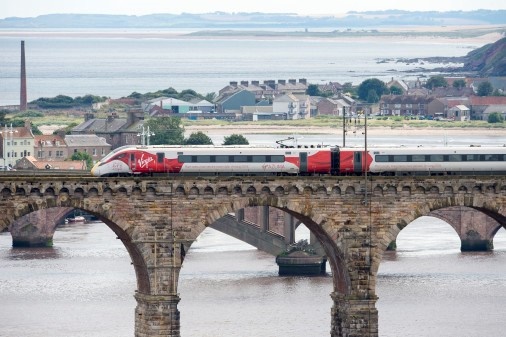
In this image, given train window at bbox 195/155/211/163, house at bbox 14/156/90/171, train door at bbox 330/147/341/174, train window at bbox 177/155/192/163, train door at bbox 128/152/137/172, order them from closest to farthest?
train door at bbox 128/152/137/172 < train window at bbox 177/155/192/163 < train window at bbox 195/155/211/163 < train door at bbox 330/147/341/174 < house at bbox 14/156/90/171

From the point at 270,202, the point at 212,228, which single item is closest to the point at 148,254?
the point at 270,202

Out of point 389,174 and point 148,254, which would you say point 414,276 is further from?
point 148,254

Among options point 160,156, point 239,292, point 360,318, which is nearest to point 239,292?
point 239,292

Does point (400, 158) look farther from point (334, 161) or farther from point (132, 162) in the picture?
point (132, 162)

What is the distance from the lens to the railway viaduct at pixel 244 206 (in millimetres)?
109750

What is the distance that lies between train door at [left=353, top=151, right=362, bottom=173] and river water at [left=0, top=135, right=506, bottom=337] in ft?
37.4

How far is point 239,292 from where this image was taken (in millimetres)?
141250

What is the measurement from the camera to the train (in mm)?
114750

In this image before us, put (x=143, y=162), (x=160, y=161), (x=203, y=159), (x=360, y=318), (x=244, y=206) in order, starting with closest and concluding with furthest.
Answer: (x=244, y=206), (x=360, y=318), (x=143, y=162), (x=160, y=161), (x=203, y=159)

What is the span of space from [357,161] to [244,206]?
7.88 meters

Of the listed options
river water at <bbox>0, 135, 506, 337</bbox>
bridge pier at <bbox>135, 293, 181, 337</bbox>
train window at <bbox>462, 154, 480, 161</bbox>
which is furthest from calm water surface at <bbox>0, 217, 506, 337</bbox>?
train window at <bbox>462, 154, 480, 161</bbox>

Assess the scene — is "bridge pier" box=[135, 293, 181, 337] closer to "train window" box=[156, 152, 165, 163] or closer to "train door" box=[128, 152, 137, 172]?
"train door" box=[128, 152, 137, 172]

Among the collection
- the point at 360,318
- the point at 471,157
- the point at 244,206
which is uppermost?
the point at 471,157

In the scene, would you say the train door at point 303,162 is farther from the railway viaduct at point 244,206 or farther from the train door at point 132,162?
the train door at point 132,162
